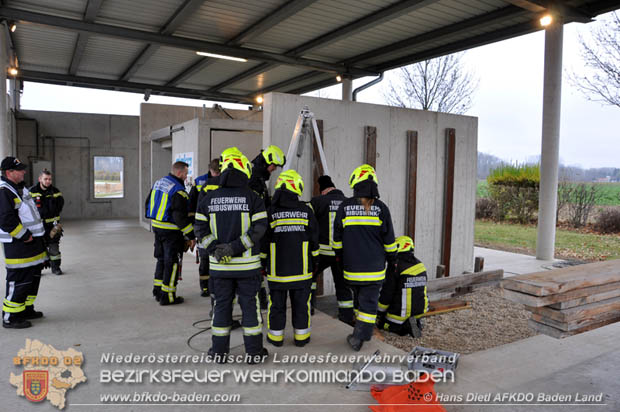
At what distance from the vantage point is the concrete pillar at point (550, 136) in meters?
9.60

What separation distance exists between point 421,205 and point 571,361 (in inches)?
166

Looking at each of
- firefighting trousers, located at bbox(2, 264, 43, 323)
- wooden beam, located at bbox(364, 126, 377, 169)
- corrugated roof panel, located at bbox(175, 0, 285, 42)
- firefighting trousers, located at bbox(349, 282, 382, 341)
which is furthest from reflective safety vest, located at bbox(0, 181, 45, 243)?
corrugated roof panel, located at bbox(175, 0, 285, 42)

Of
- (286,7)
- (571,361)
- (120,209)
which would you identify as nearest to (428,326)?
(571,361)

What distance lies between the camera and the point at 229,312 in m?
4.07

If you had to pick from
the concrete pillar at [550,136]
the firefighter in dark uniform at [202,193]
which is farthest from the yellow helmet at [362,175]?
the concrete pillar at [550,136]

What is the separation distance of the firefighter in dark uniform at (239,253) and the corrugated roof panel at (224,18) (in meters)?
7.08

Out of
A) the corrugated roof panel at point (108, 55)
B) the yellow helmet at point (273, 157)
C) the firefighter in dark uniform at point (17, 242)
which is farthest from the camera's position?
the corrugated roof panel at point (108, 55)

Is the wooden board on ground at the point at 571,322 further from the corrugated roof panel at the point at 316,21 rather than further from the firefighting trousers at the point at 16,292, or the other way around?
the corrugated roof panel at the point at 316,21

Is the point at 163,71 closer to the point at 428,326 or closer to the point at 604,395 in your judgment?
the point at 428,326

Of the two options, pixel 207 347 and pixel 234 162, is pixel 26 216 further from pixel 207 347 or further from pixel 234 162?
pixel 234 162

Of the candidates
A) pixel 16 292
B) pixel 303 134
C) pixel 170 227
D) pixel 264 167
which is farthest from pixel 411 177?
pixel 16 292

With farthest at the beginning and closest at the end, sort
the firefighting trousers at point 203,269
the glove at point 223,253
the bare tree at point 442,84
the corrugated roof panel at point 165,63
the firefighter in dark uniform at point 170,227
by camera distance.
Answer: the bare tree at point 442,84, the corrugated roof panel at point 165,63, the firefighting trousers at point 203,269, the firefighter in dark uniform at point 170,227, the glove at point 223,253

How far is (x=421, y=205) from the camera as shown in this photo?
8195 mm

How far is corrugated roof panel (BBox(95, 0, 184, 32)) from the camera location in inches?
388
